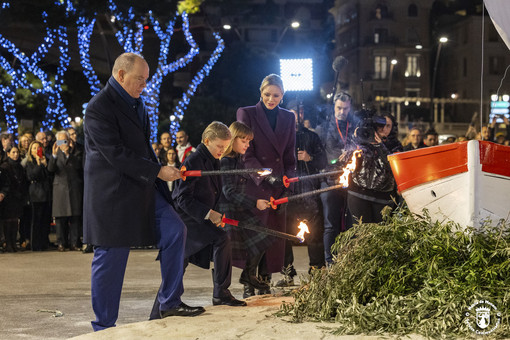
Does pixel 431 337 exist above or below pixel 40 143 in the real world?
below

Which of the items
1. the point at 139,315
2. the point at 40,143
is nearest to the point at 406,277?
the point at 139,315

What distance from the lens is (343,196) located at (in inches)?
399

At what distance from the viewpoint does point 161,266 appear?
6645 millimetres

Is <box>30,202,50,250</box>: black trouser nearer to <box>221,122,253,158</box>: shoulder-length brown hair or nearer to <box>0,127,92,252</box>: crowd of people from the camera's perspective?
<box>0,127,92,252</box>: crowd of people

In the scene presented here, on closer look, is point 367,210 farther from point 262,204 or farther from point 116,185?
point 116,185

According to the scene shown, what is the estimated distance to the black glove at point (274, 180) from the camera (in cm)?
844

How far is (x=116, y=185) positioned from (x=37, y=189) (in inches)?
360

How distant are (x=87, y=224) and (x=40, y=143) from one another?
30.5 feet

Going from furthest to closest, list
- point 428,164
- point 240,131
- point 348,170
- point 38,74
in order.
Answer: point 38,74, point 348,170, point 240,131, point 428,164

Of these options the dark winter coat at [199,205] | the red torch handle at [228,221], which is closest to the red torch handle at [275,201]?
the red torch handle at [228,221]

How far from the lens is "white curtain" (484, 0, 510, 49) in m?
6.88

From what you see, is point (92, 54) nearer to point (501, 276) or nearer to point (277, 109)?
point (277, 109)

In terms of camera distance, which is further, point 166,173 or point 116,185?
point 166,173

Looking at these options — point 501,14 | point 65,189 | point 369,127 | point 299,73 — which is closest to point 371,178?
point 369,127
